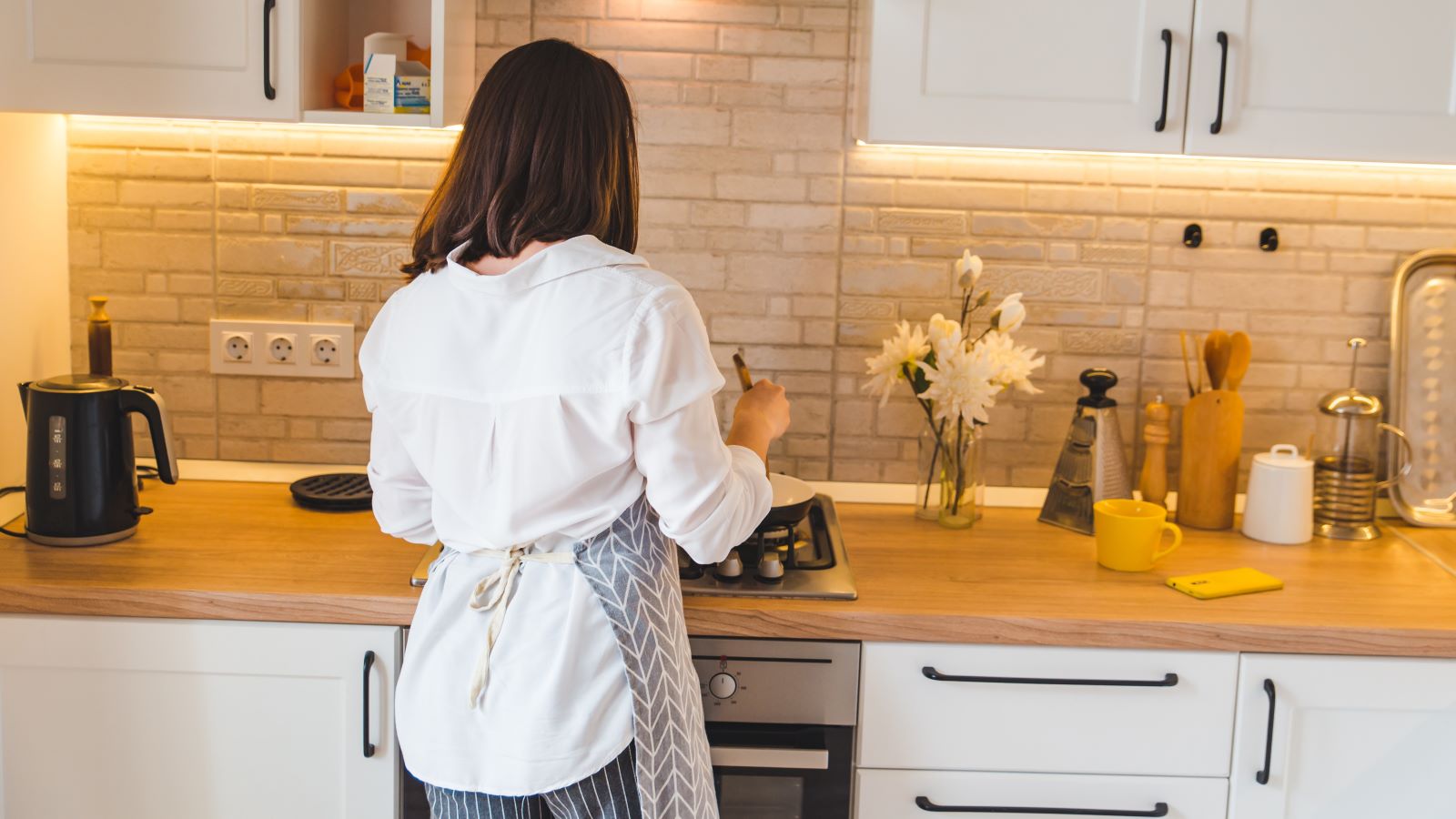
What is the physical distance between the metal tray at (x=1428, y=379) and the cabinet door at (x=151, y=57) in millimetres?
1934

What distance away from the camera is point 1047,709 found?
73.4 inches

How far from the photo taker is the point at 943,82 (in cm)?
201

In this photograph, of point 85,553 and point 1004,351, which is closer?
point 85,553

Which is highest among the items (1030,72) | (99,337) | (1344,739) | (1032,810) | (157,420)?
(1030,72)

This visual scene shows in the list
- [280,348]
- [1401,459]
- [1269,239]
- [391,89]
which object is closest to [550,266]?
[391,89]

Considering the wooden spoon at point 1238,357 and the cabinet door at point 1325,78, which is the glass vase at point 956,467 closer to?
the wooden spoon at point 1238,357

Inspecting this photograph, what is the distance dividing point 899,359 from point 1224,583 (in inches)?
24.4

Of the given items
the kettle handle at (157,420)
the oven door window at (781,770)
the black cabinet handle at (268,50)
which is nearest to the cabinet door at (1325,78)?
the oven door window at (781,770)

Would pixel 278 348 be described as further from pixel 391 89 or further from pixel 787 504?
pixel 787 504

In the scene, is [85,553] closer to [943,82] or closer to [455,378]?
[455,378]

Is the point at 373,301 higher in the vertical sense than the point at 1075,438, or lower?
higher

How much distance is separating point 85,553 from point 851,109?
4.73 feet

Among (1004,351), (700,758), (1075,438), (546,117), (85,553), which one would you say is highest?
(546,117)

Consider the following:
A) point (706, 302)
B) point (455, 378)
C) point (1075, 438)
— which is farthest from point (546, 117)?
point (1075, 438)
